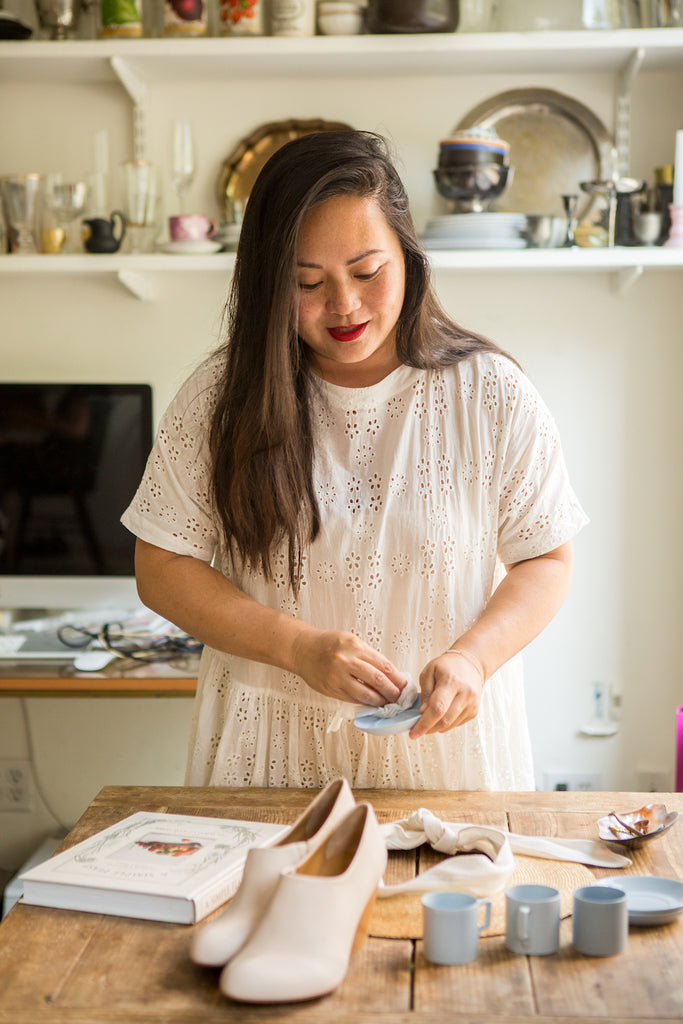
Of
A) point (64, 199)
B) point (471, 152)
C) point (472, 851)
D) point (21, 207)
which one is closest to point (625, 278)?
point (471, 152)

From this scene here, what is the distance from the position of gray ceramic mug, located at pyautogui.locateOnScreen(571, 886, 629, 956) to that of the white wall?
1.83 metres

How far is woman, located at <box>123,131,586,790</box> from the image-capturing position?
1234 mm

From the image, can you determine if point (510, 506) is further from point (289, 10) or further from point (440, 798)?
point (289, 10)

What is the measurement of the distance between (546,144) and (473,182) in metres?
0.31

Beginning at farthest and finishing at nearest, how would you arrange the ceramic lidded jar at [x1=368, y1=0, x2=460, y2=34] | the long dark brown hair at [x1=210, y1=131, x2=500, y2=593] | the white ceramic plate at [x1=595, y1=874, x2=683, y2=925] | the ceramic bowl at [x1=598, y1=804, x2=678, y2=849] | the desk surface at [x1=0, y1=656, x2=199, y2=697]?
1. the ceramic lidded jar at [x1=368, y1=0, x2=460, y2=34]
2. the desk surface at [x1=0, y1=656, x2=199, y2=697]
3. the long dark brown hair at [x1=210, y1=131, x2=500, y2=593]
4. the ceramic bowl at [x1=598, y1=804, x2=678, y2=849]
5. the white ceramic plate at [x1=595, y1=874, x2=683, y2=925]

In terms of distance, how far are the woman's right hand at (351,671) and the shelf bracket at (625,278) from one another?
5.10 feet

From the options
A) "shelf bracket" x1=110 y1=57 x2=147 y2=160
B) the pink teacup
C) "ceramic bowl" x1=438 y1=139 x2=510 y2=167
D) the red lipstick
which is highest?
"shelf bracket" x1=110 y1=57 x2=147 y2=160

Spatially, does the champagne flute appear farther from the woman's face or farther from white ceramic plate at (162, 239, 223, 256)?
the woman's face

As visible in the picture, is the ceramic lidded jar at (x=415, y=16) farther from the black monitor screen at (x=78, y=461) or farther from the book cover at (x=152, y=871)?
the book cover at (x=152, y=871)

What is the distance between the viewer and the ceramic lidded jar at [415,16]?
2.29 m

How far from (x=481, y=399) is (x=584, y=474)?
1.38 m

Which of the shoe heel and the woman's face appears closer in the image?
the shoe heel

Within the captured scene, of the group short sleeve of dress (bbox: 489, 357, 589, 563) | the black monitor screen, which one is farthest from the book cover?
the black monitor screen

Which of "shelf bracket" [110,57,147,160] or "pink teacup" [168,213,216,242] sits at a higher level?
"shelf bracket" [110,57,147,160]
